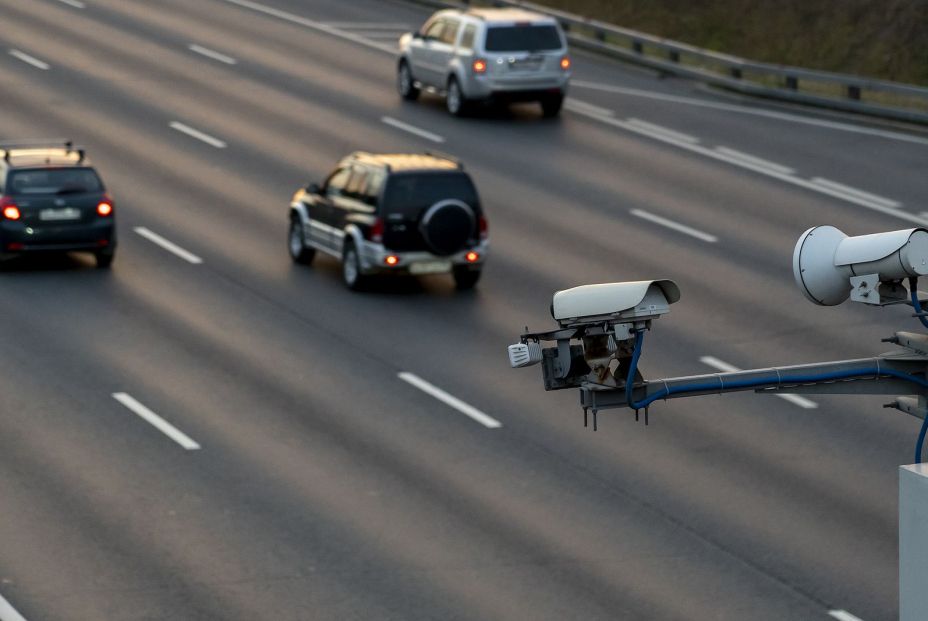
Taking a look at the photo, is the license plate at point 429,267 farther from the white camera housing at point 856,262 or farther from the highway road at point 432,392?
the white camera housing at point 856,262

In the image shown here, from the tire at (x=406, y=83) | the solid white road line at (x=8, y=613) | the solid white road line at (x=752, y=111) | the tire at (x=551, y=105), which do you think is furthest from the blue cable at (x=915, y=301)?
the tire at (x=406, y=83)

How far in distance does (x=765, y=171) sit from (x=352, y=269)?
994 cm

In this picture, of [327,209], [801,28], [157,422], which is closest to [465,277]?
[327,209]

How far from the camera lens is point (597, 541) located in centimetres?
1554

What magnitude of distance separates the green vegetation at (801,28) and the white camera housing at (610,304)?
37.6 m

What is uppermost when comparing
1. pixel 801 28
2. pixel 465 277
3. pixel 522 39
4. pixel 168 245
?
pixel 522 39

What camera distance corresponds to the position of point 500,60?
35500mm

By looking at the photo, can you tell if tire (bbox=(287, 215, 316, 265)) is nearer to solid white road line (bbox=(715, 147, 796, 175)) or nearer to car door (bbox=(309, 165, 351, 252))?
car door (bbox=(309, 165, 351, 252))

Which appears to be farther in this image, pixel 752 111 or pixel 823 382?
pixel 752 111

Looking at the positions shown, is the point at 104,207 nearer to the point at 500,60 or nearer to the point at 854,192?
the point at 500,60

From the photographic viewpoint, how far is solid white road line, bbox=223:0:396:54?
4391cm

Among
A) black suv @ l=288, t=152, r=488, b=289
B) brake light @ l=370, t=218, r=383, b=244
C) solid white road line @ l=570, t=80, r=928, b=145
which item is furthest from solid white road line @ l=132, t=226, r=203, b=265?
solid white road line @ l=570, t=80, r=928, b=145

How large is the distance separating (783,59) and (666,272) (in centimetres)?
2394

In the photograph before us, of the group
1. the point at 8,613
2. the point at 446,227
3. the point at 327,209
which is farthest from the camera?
the point at 327,209
